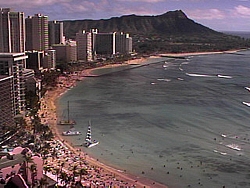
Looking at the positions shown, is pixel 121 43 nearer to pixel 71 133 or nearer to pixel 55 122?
pixel 55 122

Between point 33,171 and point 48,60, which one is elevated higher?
point 48,60

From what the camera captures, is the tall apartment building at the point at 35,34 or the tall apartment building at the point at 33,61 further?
the tall apartment building at the point at 35,34

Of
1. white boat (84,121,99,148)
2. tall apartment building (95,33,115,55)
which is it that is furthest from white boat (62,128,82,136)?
tall apartment building (95,33,115,55)

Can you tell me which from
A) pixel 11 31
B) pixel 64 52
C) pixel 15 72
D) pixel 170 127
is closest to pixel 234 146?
pixel 170 127

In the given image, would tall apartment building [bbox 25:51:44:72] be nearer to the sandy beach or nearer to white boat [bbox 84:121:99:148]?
the sandy beach

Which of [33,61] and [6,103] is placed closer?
[6,103]

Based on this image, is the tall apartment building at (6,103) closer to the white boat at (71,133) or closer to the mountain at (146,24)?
the white boat at (71,133)

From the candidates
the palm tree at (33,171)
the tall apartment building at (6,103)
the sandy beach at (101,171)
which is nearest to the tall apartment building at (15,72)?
the tall apartment building at (6,103)
